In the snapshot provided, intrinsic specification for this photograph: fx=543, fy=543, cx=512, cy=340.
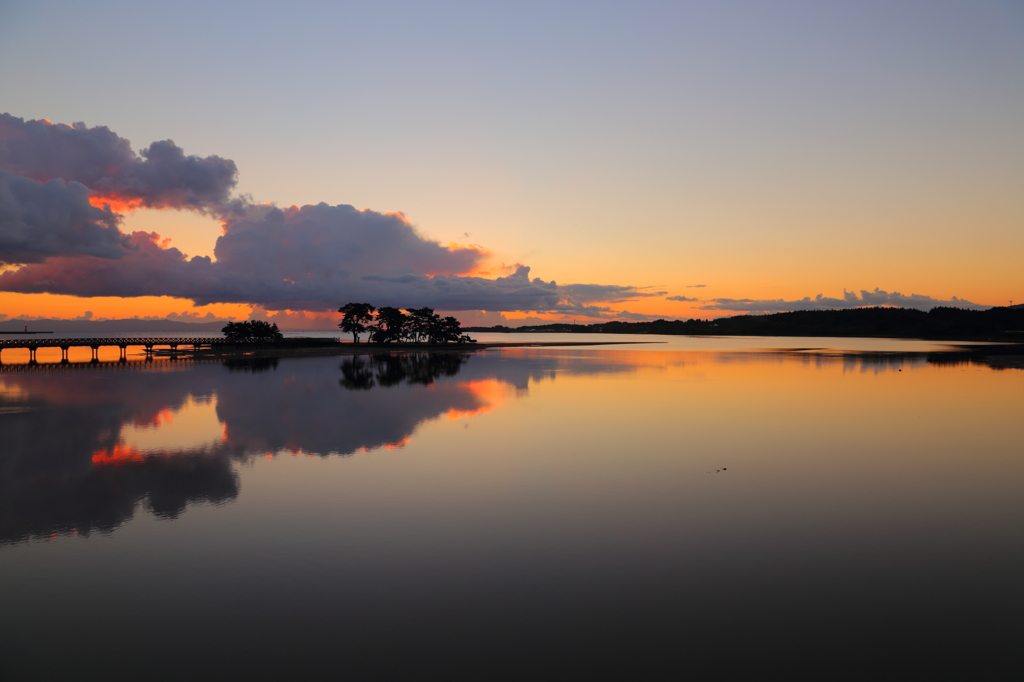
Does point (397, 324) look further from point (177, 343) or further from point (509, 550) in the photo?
point (509, 550)

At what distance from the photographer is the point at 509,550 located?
11195mm

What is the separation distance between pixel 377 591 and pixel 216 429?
1902 centimetres

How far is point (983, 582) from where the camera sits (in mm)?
9852

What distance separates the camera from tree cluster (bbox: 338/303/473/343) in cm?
12144

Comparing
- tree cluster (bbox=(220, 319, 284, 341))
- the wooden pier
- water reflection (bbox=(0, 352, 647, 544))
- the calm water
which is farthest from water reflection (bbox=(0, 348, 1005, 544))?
tree cluster (bbox=(220, 319, 284, 341))

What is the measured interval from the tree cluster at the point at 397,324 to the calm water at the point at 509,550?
96.8 meters

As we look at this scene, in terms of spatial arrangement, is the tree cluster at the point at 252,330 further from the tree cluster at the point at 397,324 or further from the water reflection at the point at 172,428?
the water reflection at the point at 172,428

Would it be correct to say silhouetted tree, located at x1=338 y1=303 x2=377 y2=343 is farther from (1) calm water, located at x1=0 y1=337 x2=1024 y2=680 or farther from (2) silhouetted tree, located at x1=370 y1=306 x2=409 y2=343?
(1) calm water, located at x1=0 y1=337 x2=1024 y2=680

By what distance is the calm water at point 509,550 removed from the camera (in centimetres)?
772

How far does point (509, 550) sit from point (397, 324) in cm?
11587

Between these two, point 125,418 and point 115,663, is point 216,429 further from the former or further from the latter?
point 115,663

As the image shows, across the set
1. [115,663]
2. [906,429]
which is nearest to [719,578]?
[115,663]

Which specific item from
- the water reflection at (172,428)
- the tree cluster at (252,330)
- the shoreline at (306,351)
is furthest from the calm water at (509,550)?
the tree cluster at (252,330)

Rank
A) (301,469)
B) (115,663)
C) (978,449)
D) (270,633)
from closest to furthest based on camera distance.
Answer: (115,663)
(270,633)
(301,469)
(978,449)
